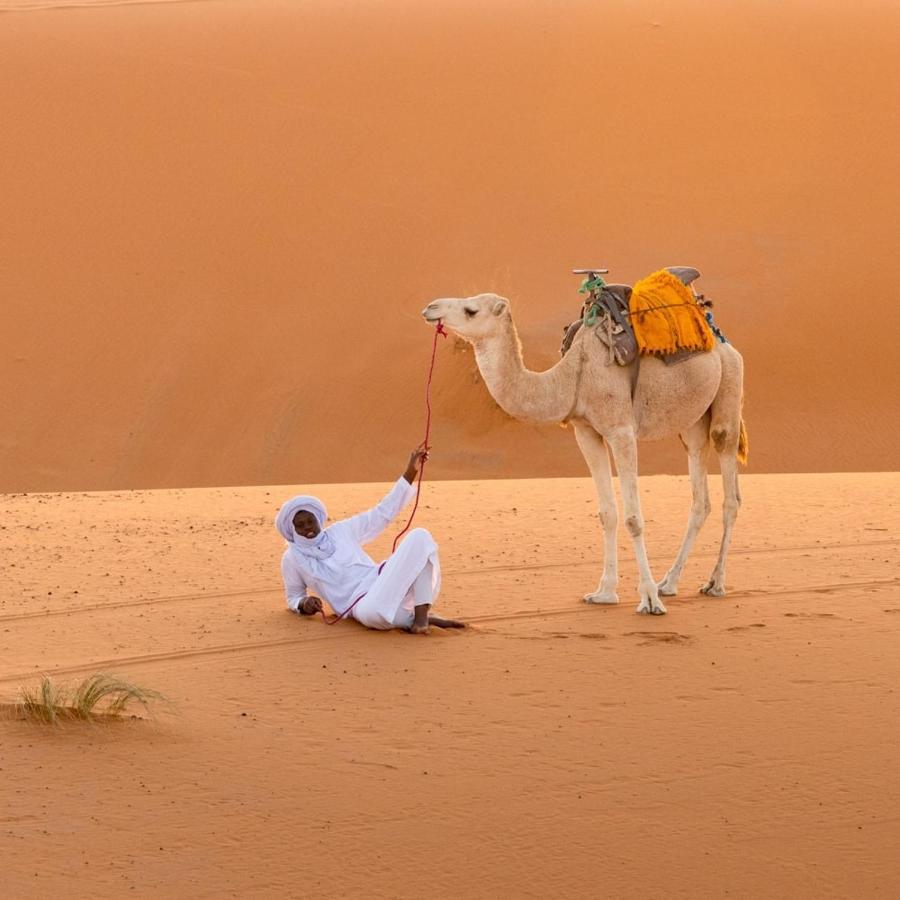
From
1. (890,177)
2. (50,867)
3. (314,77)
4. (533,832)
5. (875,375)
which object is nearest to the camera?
(50,867)

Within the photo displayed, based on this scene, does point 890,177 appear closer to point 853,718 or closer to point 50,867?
point 853,718

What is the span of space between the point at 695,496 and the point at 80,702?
4782mm

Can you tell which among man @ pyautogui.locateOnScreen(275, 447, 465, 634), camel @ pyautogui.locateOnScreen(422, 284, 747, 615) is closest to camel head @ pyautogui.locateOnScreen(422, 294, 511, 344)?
camel @ pyautogui.locateOnScreen(422, 284, 747, 615)

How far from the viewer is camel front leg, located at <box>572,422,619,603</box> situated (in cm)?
916

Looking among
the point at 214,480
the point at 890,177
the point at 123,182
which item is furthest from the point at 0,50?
the point at 890,177

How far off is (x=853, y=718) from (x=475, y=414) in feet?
50.8

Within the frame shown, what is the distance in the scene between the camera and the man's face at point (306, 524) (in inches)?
319

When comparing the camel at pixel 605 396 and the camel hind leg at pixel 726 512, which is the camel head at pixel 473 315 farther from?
the camel hind leg at pixel 726 512

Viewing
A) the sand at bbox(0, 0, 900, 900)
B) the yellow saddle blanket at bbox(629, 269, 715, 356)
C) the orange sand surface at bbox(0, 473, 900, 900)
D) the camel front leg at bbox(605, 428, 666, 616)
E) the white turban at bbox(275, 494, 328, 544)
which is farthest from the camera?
the yellow saddle blanket at bbox(629, 269, 715, 356)

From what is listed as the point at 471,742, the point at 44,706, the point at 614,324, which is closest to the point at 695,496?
the point at 614,324

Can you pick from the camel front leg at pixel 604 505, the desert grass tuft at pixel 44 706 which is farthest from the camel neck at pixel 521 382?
the desert grass tuft at pixel 44 706

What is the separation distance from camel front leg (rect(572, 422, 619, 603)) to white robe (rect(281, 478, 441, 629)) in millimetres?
1343

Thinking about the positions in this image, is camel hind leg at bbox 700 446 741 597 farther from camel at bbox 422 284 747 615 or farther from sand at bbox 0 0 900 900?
sand at bbox 0 0 900 900

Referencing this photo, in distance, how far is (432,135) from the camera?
28.0 m
